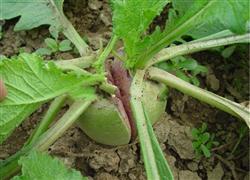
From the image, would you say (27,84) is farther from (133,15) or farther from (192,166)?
(192,166)

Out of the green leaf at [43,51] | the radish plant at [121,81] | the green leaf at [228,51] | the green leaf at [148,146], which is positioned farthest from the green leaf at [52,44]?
the green leaf at [228,51]

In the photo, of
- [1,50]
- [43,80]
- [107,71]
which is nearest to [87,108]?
[107,71]

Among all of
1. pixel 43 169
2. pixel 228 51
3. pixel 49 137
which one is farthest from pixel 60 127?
pixel 228 51

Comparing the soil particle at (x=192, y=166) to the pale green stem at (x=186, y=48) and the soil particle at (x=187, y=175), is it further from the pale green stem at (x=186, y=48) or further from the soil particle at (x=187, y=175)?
the pale green stem at (x=186, y=48)

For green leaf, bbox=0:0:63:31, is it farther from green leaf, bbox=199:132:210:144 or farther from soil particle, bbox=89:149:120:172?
green leaf, bbox=199:132:210:144

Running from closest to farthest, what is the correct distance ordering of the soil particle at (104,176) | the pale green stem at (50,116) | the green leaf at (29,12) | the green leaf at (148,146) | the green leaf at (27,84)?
the green leaf at (27,84) < the green leaf at (148,146) < the pale green stem at (50,116) < the soil particle at (104,176) < the green leaf at (29,12)

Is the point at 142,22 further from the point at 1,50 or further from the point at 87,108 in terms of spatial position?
the point at 1,50
